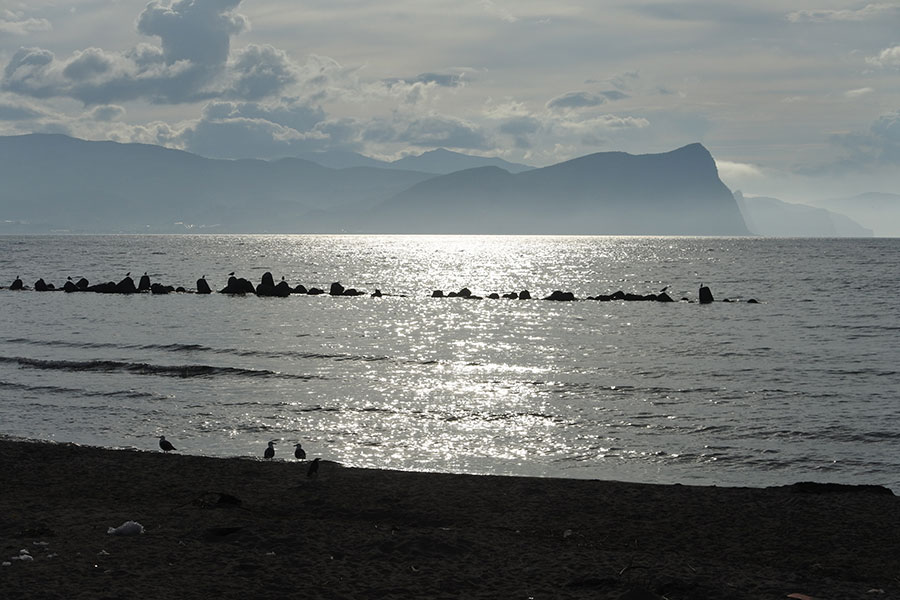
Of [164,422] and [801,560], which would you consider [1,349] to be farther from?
[801,560]

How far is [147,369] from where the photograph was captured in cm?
3462

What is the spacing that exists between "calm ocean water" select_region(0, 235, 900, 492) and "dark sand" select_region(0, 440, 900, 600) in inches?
118

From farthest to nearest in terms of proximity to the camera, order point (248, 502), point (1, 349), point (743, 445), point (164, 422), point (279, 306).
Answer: point (279, 306), point (1, 349), point (164, 422), point (743, 445), point (248, 502)

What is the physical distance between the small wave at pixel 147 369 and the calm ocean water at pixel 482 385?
15cm

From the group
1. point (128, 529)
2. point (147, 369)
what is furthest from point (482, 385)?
point (128, 529)

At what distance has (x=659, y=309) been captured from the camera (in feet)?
220

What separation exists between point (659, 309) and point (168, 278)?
60.1m

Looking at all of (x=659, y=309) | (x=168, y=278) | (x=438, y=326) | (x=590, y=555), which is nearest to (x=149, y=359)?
(x=438, y=326)

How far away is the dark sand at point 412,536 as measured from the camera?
38.5ft

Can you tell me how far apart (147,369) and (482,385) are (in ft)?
44.2

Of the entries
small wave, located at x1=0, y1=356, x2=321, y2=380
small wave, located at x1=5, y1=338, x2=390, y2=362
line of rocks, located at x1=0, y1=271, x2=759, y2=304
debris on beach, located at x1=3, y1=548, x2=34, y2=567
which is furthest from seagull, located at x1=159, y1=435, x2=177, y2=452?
line of rocks, located at x1=0, y1=271, x2=759, y2=304

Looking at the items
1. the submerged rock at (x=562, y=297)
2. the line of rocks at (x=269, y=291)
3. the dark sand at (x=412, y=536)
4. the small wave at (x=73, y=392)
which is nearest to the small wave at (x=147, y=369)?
the small wave at (x=73, y=392)

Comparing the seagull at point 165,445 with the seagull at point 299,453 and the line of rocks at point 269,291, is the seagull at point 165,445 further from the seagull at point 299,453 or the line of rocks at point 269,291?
the line of rocks at point 269,291

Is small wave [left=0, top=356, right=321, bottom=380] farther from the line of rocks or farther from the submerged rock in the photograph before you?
the submerged rock
